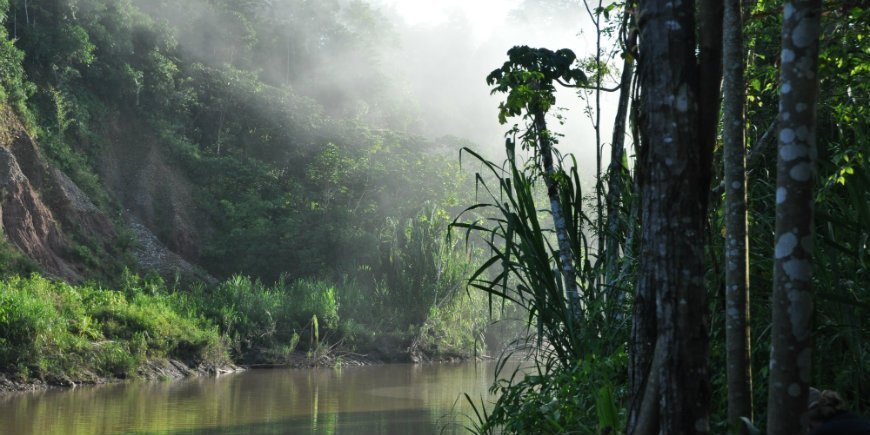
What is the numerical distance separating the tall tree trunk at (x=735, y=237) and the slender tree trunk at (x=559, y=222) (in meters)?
1.94

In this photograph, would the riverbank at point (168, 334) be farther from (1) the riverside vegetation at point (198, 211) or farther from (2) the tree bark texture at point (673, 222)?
(2) the tree bark texture at point (673, 222)

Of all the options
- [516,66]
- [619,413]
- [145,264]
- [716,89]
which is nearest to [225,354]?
[145,264]

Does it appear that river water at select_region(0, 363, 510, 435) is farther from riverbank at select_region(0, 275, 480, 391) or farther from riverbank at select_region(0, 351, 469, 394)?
riverbank at select_region(0, 275, 480, 391)

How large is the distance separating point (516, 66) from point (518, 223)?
1871 mm

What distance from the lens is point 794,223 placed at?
2816 millimetres

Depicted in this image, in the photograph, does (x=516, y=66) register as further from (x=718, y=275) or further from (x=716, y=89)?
(x=716, y=89)

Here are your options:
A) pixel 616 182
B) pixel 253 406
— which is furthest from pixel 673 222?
pixel 253 406

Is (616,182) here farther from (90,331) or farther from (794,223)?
(90,331)

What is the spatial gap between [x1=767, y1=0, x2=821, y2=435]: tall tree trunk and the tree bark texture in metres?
0.34

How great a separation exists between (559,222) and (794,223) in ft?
10.7

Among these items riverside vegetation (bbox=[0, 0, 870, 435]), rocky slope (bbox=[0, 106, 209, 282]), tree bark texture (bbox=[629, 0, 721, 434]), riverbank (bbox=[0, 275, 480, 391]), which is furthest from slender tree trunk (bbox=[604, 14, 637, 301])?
rocky slope (bbox=[0, 106, 209, 282])

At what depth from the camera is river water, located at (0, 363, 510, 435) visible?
10875mm

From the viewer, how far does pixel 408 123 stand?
1673 inches

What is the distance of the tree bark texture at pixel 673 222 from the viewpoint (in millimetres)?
3127
